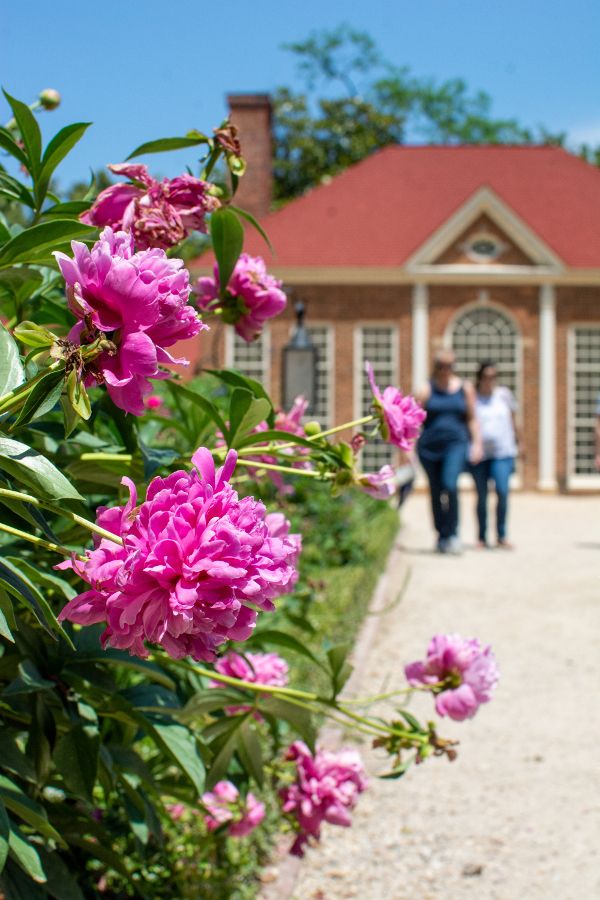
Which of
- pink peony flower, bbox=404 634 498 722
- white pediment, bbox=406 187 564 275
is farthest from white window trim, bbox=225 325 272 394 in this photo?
pink peony flower, bbox=404 634 498 722

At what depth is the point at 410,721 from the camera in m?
1.79

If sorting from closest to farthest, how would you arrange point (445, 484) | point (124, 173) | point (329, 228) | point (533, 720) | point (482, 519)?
point (124, 173) < point (533, 720) < point (445, 484) < point (482, 519) < point (329, 228)

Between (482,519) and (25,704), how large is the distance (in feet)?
29.9

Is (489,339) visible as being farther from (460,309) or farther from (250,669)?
(250,669)

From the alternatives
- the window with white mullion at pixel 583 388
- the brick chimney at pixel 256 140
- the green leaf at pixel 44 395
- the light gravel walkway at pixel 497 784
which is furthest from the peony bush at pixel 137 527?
the brick chimney at pixel 256 140

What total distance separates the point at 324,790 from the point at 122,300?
146 centimetres

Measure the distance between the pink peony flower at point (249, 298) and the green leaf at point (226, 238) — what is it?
49mm

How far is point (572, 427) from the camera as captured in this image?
67.3ft

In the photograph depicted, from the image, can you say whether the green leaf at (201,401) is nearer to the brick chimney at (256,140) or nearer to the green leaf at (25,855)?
the green leaf at (25,855)

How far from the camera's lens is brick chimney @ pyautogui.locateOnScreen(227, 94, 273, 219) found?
2377 centimetres

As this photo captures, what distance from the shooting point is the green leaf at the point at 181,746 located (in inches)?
59.6

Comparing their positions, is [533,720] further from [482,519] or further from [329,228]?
[329,228]

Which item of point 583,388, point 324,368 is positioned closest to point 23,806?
point 324,368

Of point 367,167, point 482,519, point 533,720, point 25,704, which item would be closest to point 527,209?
point 367,167
